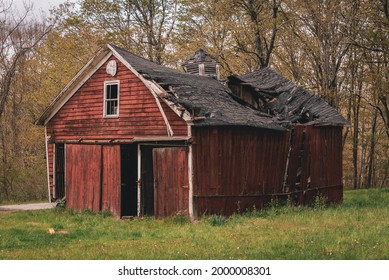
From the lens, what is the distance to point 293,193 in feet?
68.3

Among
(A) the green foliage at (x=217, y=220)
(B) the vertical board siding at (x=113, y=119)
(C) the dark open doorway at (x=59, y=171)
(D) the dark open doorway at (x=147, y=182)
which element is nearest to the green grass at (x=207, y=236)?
(A) the green foliage at (x=217, y=220)

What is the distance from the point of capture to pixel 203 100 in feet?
62.5

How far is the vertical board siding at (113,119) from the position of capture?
19328 millimetres

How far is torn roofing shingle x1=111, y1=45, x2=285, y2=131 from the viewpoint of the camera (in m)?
17.8

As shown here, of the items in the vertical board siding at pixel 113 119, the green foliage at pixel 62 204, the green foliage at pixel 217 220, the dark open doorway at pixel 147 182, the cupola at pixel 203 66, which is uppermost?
the cupola at pixel 203 66

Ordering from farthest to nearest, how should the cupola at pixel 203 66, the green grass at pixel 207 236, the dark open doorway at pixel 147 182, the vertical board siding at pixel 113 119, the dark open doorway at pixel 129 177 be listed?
the cupola at pixel 203 66
the dark open doorway at pixel 129 177
the dark open doorway at pixel 147 182
the vertical board siding at pixel 113 119
the green grass at pixel 207 236

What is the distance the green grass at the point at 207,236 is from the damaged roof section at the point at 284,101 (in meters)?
4.38

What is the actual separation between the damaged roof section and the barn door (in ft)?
17.6

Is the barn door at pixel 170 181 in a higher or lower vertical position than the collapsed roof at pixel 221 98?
lower

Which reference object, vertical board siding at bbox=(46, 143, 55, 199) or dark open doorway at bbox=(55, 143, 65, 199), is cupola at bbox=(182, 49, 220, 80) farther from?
vertical board siding at bbox=(46, 143, 55, 199)

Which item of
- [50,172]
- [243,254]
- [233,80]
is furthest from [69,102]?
[243,254]

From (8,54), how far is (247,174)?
25.5 metres

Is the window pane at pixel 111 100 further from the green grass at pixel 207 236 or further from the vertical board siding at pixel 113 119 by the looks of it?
the green grass at pixel 207 236
